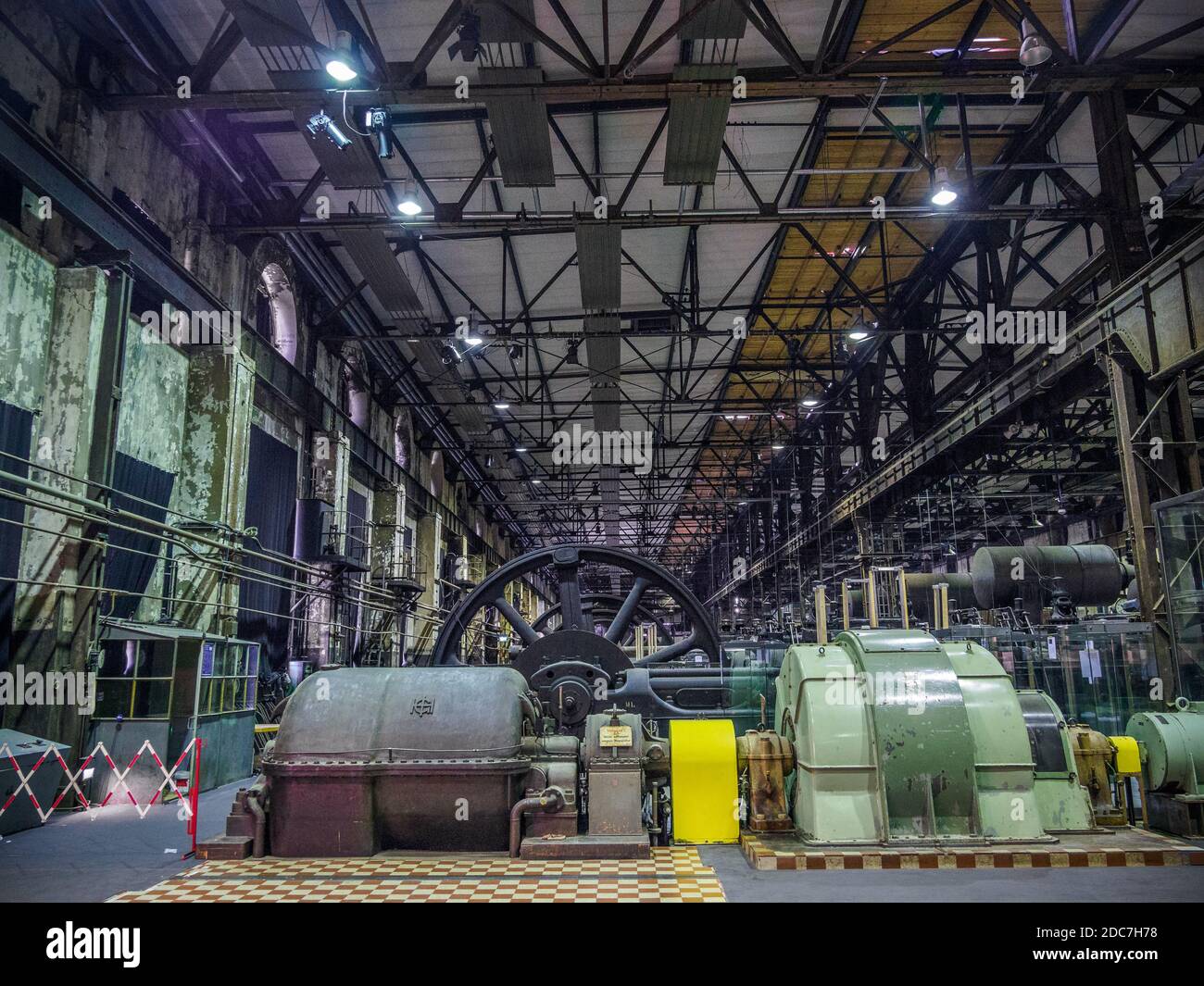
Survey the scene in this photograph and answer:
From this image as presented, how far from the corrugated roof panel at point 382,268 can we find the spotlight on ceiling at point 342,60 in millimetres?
3245

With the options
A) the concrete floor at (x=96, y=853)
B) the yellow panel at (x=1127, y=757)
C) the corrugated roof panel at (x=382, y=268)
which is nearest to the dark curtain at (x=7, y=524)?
the concrete floor at (x=96, y=853)

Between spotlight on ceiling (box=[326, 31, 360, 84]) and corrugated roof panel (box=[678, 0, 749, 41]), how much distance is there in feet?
11.7

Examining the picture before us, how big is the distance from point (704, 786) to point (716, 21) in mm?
7846

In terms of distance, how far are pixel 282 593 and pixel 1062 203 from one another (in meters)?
13.8

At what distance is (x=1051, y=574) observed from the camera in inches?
475

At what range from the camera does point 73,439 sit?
8695 millimetres

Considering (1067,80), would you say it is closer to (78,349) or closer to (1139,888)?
(1139,888)

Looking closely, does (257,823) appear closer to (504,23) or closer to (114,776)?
(114,776)

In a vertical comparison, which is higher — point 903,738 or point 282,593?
point 282,593

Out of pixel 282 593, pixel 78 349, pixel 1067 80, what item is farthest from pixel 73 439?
pixel 1067 80

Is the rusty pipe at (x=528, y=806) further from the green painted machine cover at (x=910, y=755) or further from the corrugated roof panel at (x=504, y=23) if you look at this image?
the corrugated roof panel at (x=504, y=23)

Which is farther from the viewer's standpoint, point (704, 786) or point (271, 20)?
point (271, 20)

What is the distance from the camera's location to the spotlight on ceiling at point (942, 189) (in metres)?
10.5

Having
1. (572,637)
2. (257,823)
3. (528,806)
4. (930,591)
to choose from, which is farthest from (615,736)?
(930,591)
